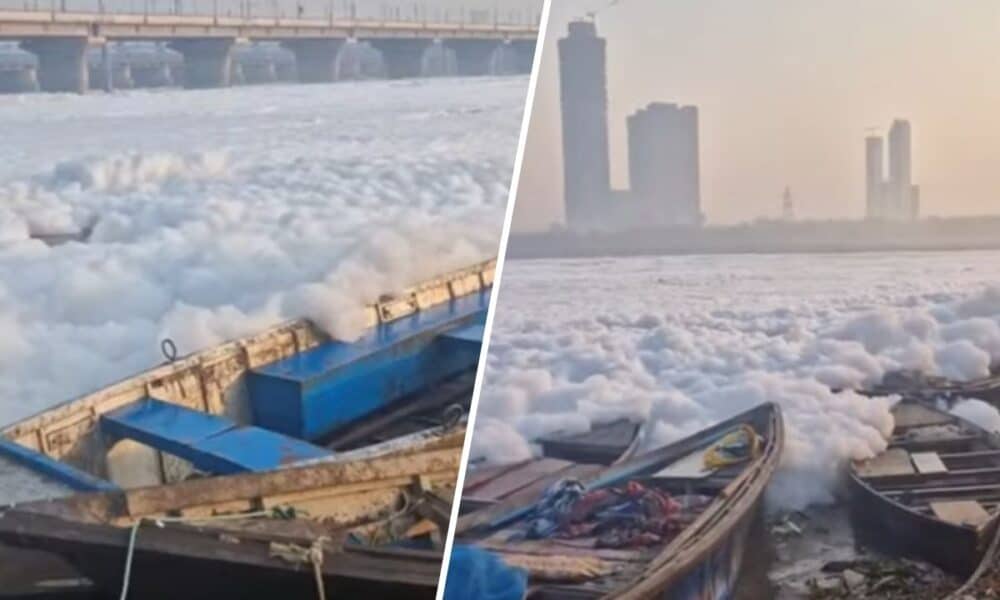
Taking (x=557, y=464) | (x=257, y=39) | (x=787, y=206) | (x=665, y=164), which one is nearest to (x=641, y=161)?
(x=665, y=164)

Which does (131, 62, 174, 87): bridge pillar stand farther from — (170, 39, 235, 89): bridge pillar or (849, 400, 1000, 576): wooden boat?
(849, 400, 1000, 576): wooden boat

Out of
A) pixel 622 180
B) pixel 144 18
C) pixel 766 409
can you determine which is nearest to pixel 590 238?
pixel 622 180

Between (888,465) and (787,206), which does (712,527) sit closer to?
(888,465)

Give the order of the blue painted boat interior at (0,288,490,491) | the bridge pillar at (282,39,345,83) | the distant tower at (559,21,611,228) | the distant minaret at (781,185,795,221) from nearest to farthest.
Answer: the distant minaret at (781,185,795,221) → the distant tower at (559,21,611,228) → the blue painted boat interior at (0,288,490,491) → the bridge pillar at (282,39,345,83)

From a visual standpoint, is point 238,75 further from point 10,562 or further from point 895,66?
point 895,66

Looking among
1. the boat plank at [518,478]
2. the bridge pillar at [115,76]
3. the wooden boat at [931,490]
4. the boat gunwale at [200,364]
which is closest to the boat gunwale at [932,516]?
the wooden boat at [931,490]

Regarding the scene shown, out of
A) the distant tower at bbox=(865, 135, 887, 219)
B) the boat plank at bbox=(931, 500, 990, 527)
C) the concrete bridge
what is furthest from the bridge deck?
the boat plank at bbox=(931, 500, 990, 527)
